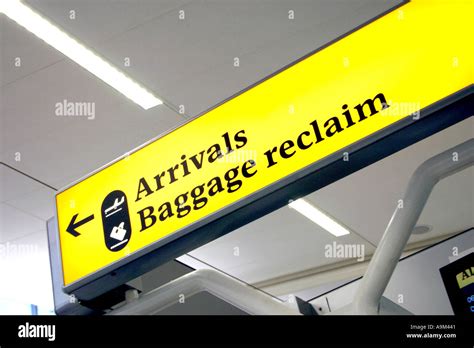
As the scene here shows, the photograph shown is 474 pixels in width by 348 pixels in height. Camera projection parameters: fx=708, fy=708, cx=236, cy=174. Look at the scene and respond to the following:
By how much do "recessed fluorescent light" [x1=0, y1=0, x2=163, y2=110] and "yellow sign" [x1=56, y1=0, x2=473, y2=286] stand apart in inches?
76.5

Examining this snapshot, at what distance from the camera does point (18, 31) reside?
A: 3.44 metres

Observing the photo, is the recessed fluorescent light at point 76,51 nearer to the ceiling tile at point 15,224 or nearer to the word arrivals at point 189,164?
the ceiling tile at point 15,224

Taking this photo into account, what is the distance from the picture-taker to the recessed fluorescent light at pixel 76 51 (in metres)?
3.36

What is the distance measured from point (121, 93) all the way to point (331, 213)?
2281 mm

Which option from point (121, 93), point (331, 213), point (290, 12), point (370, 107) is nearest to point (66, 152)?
point (121, 93)

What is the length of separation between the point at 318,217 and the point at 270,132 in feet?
14.2

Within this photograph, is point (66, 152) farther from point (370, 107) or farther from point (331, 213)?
point (370, 107)

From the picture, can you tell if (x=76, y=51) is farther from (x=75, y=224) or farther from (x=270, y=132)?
(x=270, y=132)

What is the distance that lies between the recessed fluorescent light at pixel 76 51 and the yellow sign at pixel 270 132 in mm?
1943

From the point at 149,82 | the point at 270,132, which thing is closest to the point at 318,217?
the point at 149,82
